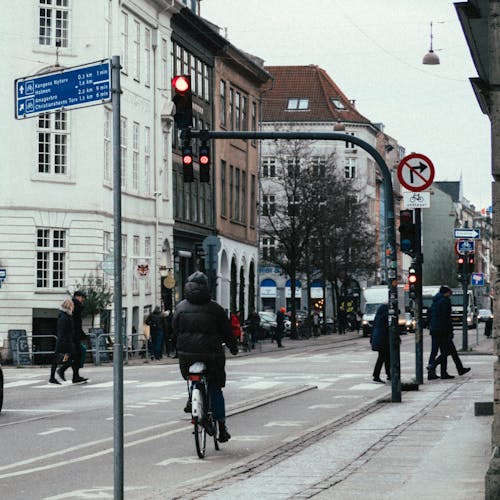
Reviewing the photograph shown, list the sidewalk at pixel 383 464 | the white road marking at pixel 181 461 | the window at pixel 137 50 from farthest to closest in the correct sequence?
the window at pixel 137 50
the white road marking at pixel 181 461
the sidewalk at pixel 383 464

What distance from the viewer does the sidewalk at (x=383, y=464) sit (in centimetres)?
1158

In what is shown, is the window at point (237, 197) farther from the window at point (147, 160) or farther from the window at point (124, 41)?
the window at point (124, 41)

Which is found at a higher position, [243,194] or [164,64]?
[164,64]

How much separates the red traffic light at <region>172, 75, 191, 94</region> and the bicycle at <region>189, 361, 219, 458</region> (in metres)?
6.00

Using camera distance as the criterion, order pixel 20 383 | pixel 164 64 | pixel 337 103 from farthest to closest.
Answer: pixel 337 103
pixel 164 64
pixel 20 383

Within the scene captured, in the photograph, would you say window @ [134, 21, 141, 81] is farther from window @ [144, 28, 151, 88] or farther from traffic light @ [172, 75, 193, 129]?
traffic light @ [172, 75, 193, 129]

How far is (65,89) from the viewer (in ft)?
32.1

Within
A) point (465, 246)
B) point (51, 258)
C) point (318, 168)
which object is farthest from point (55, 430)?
point (318, 168)

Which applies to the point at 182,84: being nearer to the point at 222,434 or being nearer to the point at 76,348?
the point at 222,434

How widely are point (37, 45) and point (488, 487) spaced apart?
139 feet

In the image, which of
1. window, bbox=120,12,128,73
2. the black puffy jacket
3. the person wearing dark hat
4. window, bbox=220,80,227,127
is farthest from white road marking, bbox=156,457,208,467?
window, bbox=220,80,227,127

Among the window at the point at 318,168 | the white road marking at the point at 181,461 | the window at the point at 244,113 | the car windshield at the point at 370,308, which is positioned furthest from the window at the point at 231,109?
the white road marking at the point at 181,461

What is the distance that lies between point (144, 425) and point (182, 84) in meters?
4.68

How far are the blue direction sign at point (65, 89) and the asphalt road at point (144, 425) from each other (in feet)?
11.8
